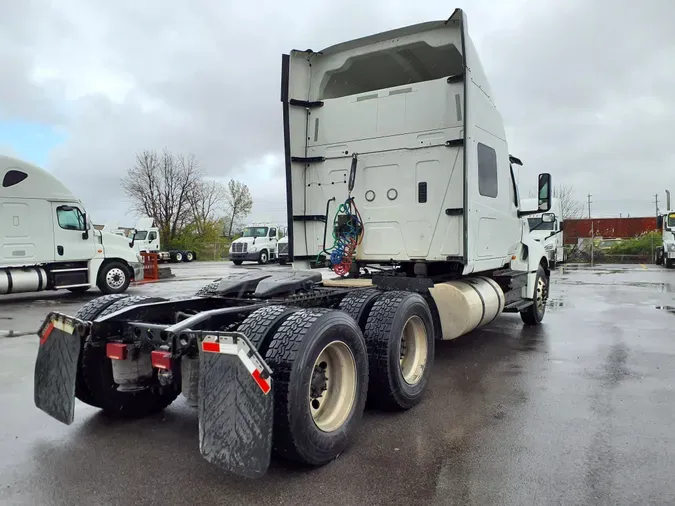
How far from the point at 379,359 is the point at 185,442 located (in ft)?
5.38

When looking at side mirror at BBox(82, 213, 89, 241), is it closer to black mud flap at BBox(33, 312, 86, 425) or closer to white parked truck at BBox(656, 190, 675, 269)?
black mud flap at BBox(33, 312, 86, 425)

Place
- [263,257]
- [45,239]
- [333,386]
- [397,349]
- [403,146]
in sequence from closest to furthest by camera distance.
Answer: [333,386] → [397,349] → [403,146] → [45,239] → [263,257]

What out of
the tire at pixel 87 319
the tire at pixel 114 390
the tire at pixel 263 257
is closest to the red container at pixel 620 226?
the tire at pixel 263 257

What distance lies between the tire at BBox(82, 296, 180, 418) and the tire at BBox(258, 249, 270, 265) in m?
28.4

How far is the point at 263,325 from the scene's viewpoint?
3486 millimetres

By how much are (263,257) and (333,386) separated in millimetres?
29683

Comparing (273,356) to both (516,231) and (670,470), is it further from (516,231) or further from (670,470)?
(516,231)

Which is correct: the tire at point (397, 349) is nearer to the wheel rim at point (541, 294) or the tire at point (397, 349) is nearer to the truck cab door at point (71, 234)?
the wheel rim at point (541, 294)

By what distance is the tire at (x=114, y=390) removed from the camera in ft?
13.1

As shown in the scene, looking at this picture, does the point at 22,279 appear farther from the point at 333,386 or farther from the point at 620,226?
the point at 620,226

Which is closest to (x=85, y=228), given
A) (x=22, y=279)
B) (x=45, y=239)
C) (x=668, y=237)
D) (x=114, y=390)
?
(x=45, y=239)

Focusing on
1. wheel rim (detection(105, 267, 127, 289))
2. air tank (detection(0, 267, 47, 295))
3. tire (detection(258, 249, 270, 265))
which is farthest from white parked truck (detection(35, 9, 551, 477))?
tire (detection(258, 249, 270, 265))

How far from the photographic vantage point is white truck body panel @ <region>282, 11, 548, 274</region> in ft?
19.6

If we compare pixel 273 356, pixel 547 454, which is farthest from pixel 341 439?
pixel 547 454
